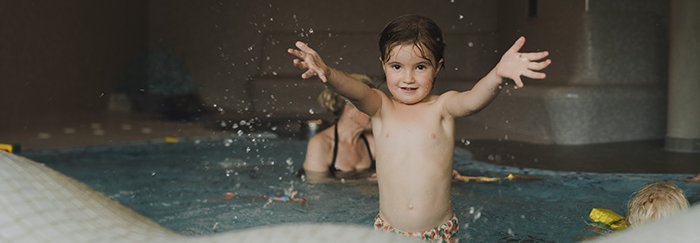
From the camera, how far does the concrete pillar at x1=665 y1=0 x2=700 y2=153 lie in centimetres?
788

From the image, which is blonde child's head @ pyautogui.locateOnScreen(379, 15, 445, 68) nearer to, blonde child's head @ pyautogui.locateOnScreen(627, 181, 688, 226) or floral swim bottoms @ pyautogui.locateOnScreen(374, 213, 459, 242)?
floral swim bottoms @ pyautogui.locateOnScreen(374, 213, 459, 242)

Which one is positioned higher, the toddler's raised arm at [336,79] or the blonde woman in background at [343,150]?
the toddler's raised arm at [336,79]

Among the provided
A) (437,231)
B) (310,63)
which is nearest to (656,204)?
(437,231)

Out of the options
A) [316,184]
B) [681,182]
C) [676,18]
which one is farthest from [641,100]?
[316,184]

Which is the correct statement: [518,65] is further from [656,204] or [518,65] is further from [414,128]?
[656,204]

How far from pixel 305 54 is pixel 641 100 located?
7176 mm

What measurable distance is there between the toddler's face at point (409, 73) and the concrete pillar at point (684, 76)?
5.58 m

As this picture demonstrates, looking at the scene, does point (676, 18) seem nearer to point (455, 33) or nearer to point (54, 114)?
point (455, 33)

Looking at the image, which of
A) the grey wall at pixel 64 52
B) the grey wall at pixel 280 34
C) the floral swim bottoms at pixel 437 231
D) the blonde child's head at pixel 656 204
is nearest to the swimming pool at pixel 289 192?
the blonde child's head at pixel 656 204

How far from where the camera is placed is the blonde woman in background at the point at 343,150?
234 inches

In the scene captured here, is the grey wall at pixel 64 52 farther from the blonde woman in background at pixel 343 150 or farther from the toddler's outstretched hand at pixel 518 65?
the toddler's outstretched hand at pixel 518 65

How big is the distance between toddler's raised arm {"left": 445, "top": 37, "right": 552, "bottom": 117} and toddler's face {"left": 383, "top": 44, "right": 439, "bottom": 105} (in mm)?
105

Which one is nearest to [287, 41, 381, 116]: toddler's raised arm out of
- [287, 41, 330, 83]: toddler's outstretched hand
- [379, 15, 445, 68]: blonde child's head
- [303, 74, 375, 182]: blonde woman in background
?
[287, 41, 330, 83]: toddler's outstretched hand

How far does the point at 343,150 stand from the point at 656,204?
10.5ft
